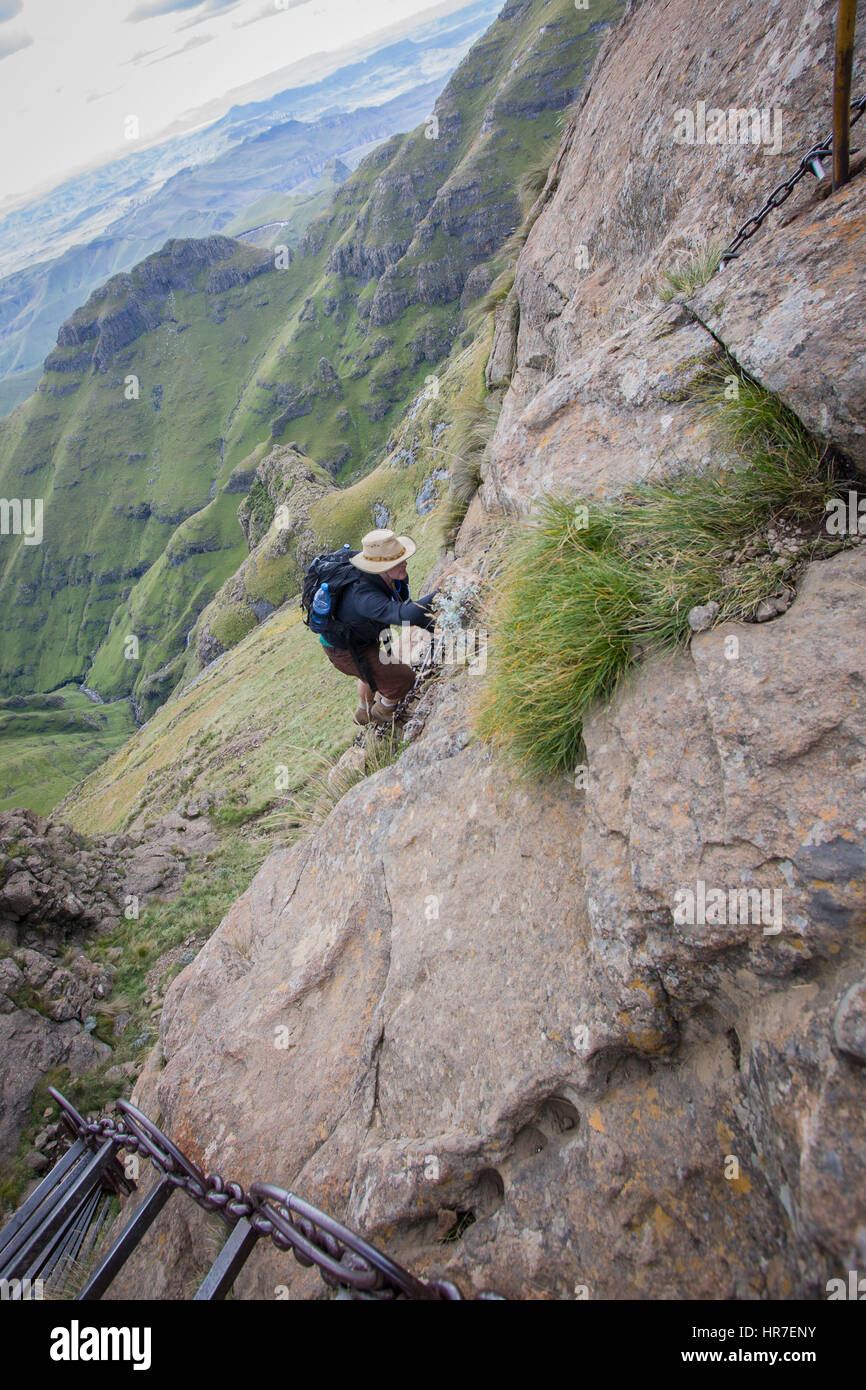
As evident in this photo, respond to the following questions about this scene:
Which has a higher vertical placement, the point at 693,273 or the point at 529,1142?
the point at 693,273

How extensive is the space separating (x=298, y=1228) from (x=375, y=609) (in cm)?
624

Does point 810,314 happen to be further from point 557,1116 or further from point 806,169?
point 557,1116

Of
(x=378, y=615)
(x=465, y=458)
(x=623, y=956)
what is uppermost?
(x=465, y=458)

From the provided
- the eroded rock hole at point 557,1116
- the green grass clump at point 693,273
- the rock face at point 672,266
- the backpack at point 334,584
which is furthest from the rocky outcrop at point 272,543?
the eroded rock hole at point 557,1116

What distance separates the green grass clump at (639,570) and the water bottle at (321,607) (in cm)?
398

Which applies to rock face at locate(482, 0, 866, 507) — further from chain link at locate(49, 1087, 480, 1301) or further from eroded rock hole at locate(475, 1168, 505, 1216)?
chain link at locate(49, 1087, 480, 1301)

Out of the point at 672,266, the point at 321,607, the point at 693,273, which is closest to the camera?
the point at 693,273

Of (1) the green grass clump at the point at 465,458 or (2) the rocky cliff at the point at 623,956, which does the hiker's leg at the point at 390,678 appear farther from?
(1) the green grass clump at the point at 465,458

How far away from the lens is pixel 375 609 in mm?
8266

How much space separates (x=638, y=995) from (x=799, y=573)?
2755 millimetres

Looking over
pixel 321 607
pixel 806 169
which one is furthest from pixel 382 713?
pixel 806 169

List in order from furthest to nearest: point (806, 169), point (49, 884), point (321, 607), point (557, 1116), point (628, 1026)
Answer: point (49, 884) < point (321, 607) < point (806, 169) < point (557, 1116) < point (628, 1026)
